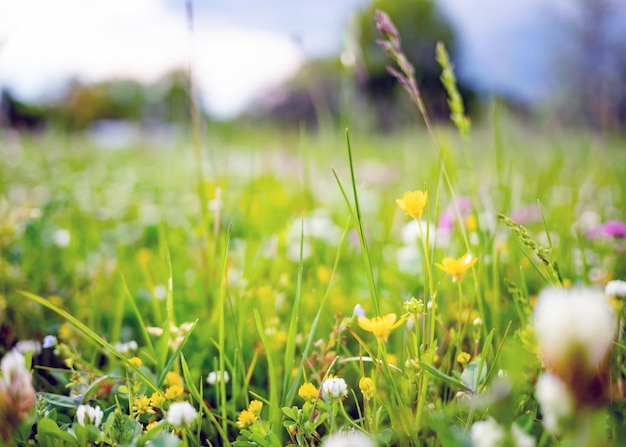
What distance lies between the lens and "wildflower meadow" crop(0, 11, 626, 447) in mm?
477

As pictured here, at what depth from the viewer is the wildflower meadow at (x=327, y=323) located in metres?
0.48

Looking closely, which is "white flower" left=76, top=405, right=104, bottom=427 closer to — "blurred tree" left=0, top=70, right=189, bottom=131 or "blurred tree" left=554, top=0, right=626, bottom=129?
"blurred tree" left=554, top=0, right=626, bottom=129

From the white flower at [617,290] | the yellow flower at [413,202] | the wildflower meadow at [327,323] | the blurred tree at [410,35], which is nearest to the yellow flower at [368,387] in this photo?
the wildflower meadow at [327,323]

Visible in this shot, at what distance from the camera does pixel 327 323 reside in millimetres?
955

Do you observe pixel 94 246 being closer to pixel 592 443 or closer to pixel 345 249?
pixel 345 249

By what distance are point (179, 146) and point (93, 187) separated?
3411 millimetres

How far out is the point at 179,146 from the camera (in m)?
6.08

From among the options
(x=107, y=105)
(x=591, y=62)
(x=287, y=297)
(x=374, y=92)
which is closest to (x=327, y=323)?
(x=287, y=297)

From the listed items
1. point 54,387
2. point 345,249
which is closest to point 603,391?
point 54,387

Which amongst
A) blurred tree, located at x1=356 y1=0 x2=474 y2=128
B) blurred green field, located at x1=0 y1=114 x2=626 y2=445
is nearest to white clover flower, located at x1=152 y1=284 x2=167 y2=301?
blurred green field, located at x1=0 y1=114 x2=626 y2=445

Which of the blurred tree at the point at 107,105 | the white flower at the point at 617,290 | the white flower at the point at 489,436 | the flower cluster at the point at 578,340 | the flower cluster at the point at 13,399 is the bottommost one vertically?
the blurred tree at the point at 107,105

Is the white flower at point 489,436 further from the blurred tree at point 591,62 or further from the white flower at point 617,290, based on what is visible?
the blurred tree at point 591,62

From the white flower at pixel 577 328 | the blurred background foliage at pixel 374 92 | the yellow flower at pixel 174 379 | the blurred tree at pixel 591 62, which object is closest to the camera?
the white flower at pixel 577 328

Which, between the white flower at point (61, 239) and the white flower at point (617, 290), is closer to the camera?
the white flower at point (617, 290)
